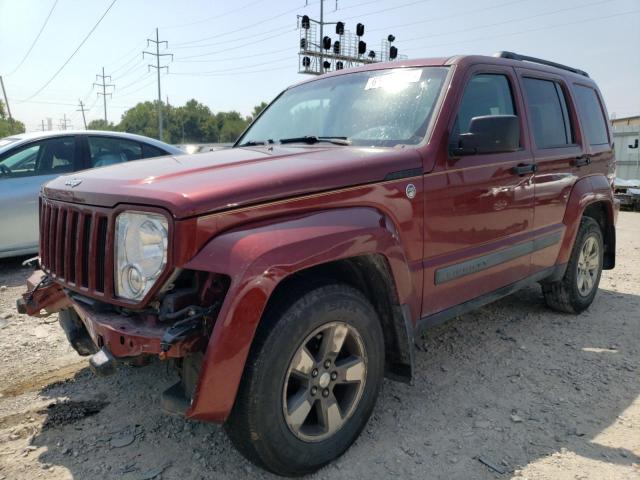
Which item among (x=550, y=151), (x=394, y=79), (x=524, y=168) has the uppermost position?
(x=394, y=79)

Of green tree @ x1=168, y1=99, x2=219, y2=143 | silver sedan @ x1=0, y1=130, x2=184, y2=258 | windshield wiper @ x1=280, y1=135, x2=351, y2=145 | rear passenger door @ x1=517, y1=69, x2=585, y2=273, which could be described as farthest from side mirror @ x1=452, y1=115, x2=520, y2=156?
green tree @ x1=168, y1=99, x2=219, y2=143

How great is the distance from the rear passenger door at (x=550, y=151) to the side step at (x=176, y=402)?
9.17 feet

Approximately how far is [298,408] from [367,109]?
1.86m

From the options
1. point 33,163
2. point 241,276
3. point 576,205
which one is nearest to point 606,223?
point 576,205

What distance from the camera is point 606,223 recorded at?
16.2ft

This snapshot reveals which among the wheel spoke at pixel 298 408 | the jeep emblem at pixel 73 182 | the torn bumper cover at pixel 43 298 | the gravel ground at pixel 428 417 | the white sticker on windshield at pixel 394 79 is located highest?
the white sticker on windshield at pixel 394 79

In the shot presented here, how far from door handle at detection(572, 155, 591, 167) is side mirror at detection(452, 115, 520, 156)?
4.92 ft

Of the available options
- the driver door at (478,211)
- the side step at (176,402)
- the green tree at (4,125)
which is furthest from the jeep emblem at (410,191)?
the green tree at (4,125)

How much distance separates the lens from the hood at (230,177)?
205cm

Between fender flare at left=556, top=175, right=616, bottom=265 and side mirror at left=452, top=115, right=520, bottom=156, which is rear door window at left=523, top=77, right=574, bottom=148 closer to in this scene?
fender flare at left=556, top=175, right=616, bottom=265

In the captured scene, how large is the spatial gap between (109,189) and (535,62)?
3609 millimetres

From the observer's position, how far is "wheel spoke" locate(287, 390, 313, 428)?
87.8 inches

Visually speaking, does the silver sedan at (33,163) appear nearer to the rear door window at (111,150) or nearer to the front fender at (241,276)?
the rear door window at (111,150)

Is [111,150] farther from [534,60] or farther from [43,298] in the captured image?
[534,60]
